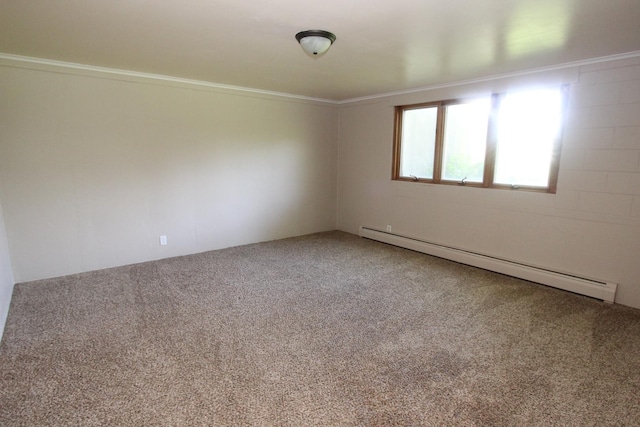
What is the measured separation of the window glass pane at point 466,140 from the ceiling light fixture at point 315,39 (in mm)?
2494

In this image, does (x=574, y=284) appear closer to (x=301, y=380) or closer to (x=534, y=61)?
(x=534, y=61)

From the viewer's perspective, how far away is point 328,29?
8.02 feet

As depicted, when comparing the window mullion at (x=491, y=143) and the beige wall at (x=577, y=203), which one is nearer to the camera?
the beige wall at (x=577, y=203)

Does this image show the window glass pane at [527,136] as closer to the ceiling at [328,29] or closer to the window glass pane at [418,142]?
the ceiling at [328,29]

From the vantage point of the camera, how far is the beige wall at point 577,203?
3.07 metres

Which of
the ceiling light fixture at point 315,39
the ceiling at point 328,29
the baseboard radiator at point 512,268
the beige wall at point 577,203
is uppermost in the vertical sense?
the ceiling at point 328,29

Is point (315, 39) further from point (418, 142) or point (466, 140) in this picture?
point (418, 142)

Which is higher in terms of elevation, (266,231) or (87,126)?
(87,126)

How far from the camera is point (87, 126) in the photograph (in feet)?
12.3

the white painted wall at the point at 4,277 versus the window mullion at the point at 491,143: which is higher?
the window mullion at the point at 491,143

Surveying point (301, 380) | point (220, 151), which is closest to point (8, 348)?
point (301, 380)

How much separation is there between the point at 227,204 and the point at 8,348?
2.90 m

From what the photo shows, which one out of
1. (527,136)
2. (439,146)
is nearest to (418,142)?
(439,146)

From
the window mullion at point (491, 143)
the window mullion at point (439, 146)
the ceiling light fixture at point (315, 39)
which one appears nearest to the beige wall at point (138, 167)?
the window mullion at point (439, 146)
